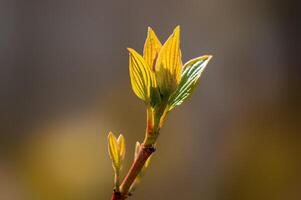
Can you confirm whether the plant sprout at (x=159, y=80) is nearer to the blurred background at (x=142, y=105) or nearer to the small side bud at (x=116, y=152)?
the small side bud at (x=116, y=152)

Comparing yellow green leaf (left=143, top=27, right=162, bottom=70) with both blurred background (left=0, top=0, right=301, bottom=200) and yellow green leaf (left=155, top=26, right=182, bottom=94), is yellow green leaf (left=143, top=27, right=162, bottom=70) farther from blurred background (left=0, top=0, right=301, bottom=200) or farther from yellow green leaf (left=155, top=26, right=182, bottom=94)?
blurred background (left=0, top=0, right=301, bottom=200)

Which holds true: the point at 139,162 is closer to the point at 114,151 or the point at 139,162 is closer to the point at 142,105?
the point at 114,151

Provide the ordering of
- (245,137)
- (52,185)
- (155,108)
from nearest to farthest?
1. (155,108)
2. (52,185)
3. (245,137)

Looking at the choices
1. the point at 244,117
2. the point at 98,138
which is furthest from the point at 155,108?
the point at 244,117

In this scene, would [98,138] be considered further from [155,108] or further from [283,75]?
[155,108]

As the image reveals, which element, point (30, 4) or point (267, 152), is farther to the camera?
point (267, 152)
